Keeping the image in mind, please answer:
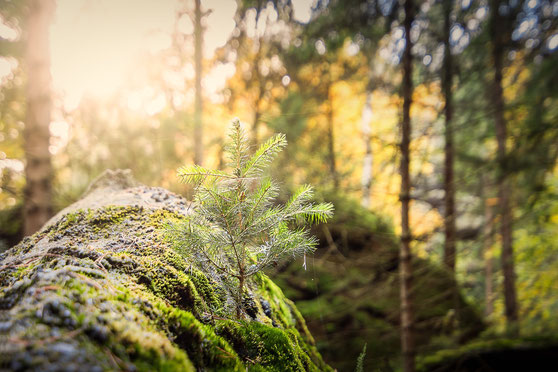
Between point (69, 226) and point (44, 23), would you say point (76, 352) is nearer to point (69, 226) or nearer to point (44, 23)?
point (69, 226)

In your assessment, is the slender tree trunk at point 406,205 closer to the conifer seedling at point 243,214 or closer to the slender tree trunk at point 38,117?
the conifer seedling at point 243,214

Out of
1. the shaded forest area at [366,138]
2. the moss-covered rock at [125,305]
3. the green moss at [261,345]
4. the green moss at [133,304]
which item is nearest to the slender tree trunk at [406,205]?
the shaded forest area at [366,138]

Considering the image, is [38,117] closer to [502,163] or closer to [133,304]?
[133,304]

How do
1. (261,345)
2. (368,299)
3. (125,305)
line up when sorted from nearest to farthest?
(125,305) < (261,345) < (368,299)

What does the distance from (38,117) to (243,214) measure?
20.9 ft

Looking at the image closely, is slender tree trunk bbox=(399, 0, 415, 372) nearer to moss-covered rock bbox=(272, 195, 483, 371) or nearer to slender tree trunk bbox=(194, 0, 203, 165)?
moss-covered rock bbox=(272, 195, 483, 371)

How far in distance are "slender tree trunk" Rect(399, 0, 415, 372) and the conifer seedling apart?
3.26 metres

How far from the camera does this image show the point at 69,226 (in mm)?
1697

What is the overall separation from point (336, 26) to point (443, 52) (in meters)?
1.85

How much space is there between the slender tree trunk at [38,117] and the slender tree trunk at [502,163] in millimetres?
7531

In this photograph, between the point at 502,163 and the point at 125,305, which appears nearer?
the point at 125,305

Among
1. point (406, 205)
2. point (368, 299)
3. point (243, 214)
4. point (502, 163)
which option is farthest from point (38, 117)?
point (502, 163)

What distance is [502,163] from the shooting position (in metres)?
4.05

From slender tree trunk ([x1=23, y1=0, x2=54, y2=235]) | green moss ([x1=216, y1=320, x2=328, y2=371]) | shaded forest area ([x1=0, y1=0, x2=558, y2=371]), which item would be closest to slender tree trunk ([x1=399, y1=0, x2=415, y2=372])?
shaded forest area ([x1=0, y1=0, x2=558, y2=371])
